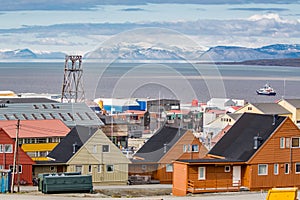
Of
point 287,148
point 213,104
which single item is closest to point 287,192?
point 287,148

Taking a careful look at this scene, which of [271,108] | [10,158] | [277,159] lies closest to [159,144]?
[277,159]

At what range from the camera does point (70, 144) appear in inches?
1309

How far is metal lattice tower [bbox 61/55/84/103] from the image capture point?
61759mm

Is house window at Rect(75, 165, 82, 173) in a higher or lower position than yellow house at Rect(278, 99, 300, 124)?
lower

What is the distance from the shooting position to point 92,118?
43.4 meters

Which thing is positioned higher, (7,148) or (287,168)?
(7,148)

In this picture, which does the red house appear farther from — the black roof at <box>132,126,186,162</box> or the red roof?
the red roof

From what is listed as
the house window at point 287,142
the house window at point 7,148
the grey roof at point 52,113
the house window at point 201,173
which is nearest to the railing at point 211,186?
the house window at point 201,173

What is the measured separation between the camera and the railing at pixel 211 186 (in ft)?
91.1

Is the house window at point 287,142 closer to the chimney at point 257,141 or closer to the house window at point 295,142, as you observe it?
the house window at point 295,142

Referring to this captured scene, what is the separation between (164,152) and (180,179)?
2405 mm

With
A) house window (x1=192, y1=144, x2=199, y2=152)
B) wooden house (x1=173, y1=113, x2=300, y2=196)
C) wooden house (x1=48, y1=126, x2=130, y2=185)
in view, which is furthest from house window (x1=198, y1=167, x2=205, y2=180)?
wooden house (x1=48, y1=126, x2=130, y2=185)

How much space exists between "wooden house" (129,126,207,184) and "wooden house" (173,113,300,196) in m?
0.97

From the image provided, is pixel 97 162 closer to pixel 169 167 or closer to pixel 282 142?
pixel 169 167
